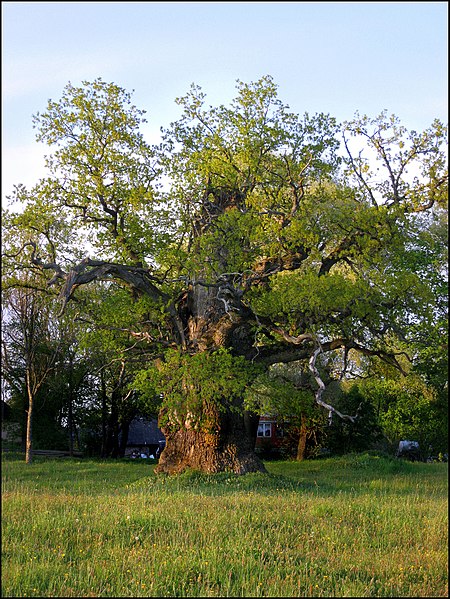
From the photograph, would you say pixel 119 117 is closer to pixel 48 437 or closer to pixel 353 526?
pixel 48 437

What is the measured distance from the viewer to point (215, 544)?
26.7 feet

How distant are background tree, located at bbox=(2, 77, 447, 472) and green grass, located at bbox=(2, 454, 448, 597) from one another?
5.28 m

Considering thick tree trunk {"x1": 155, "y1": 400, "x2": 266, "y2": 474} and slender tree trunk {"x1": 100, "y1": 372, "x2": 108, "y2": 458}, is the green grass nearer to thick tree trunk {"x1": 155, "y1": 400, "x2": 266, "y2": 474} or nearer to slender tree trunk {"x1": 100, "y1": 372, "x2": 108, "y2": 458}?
thick tree trunk {"x1": 155, "y1": 400, "x2": 266, "y2": 474}

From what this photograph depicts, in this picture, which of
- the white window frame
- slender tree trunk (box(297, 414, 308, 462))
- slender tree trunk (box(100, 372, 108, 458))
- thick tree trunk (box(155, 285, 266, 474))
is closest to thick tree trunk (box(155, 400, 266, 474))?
thick tree trunk (box(155, 285, 266, 474))

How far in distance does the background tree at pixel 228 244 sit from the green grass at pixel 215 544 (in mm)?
5277

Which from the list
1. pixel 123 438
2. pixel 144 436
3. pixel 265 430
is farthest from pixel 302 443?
pixel 144 436

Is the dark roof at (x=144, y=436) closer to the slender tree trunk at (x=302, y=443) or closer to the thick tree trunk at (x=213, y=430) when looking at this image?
the slender tree trunk at (x=302, y=443)

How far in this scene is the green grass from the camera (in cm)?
543

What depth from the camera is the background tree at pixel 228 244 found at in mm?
15695

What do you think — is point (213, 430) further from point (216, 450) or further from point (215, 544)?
point (215, 544)

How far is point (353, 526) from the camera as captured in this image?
8.45 m

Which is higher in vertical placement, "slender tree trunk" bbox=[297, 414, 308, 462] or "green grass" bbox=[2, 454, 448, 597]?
"green grass" bbox=[2, 454, 448, 597]

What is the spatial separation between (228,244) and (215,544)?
10.4m

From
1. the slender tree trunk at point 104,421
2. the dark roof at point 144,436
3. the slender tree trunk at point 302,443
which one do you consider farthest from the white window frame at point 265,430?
the slender tree trunk at point 104,421
